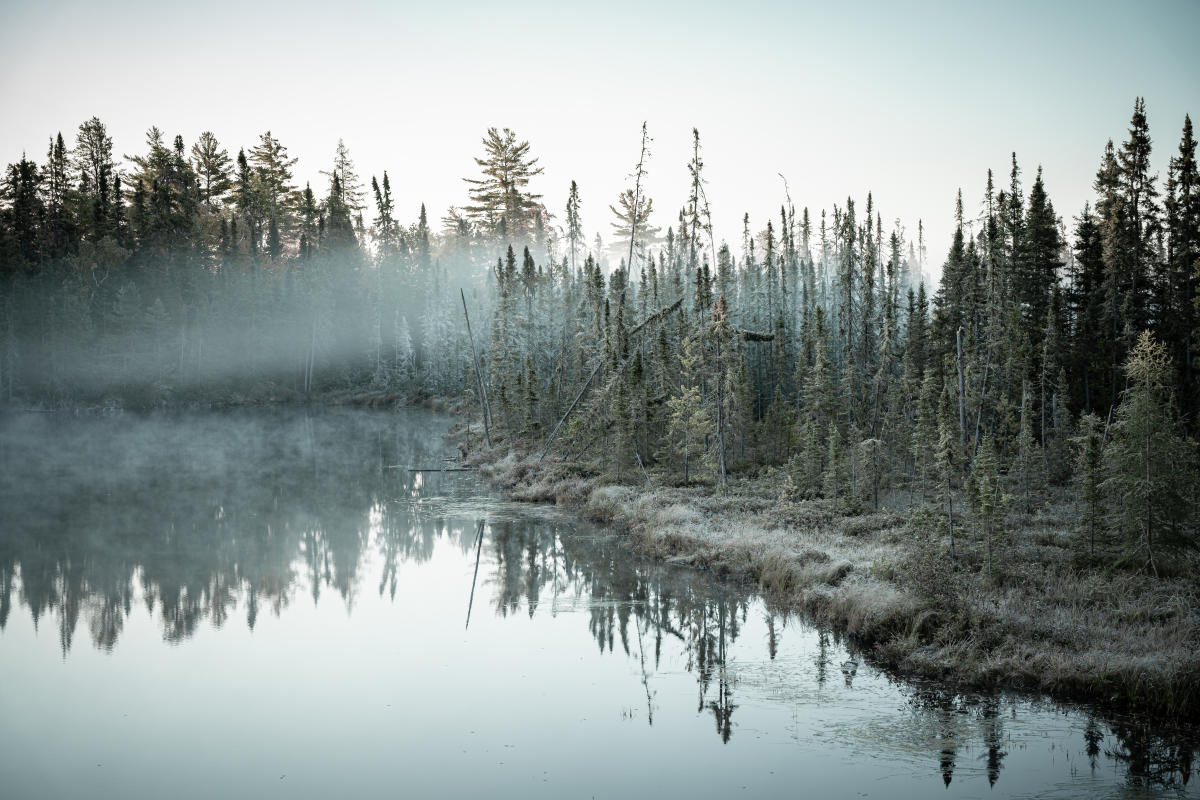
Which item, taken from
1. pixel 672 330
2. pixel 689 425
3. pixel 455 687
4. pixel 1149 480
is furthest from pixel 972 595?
pixel 672 330

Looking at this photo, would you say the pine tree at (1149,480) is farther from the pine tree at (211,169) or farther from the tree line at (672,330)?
the pine tree at (211,169)

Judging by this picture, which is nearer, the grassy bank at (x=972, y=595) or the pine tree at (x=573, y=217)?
the grassy bank at (x=972, y=595)

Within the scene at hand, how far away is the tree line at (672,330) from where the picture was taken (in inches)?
1164

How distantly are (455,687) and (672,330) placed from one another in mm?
36011

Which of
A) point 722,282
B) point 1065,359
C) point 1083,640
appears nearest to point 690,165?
point 722,282

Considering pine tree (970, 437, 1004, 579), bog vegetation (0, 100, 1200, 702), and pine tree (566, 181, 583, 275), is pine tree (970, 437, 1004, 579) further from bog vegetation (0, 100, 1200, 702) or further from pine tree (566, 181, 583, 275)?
pine tree (566, 181, 583, 275)

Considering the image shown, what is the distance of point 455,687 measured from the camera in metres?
15.2

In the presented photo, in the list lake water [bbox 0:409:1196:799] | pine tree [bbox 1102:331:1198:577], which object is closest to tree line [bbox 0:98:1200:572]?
pine tree [bbox 1102:331:1198:577]

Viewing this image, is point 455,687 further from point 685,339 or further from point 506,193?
point 506,193

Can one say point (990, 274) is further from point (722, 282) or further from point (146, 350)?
point (146, 350)

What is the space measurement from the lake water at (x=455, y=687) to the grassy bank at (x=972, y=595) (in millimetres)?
791

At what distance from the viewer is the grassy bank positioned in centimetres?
1353

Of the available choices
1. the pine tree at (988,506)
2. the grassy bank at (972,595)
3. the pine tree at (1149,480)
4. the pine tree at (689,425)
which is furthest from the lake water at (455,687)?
the pine tree at (689,425)

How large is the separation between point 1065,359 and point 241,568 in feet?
138
